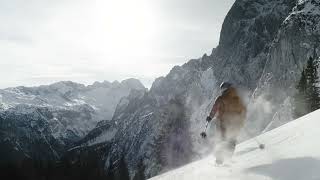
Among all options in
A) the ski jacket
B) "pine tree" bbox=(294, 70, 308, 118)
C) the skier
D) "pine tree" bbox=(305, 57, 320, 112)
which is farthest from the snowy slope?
"pine tree" bbox=(294, 70, 308, 118)

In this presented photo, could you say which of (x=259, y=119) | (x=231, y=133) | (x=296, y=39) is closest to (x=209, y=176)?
(x=231, y=133)

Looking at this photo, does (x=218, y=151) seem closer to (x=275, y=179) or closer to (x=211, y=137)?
(x=211, y=137)

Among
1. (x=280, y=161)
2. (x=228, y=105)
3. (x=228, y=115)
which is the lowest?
(x=280, y=161)

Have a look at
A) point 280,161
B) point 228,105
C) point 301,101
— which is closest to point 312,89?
point 301,101

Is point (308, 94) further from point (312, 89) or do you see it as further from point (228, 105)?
point (228, 105)

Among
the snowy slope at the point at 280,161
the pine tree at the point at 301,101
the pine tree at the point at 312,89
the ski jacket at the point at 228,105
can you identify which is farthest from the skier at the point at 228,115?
the pine tree at the point at 301,101

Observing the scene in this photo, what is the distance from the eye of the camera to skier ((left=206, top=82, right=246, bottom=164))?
14816 mm

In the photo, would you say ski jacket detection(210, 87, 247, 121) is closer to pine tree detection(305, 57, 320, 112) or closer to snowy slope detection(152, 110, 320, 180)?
snowy slope detection(152, 110, 320, 180)

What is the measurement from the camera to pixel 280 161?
10961 millimetres

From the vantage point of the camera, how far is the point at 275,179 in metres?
9.55

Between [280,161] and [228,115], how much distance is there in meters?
4.09

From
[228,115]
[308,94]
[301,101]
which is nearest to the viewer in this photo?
[228,115]

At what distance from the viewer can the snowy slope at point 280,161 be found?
380 inches

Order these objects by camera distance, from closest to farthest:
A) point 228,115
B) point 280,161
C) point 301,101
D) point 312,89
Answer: point 280,161 < point 228,115 < point 312,89 < point 301,101
